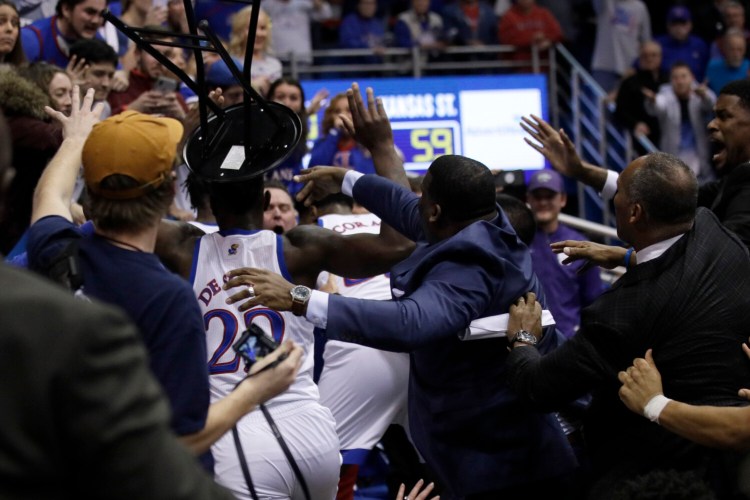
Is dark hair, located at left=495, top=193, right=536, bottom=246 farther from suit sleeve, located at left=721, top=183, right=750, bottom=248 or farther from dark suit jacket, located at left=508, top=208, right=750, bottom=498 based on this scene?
dark suit jacket, located at left=508, top=208, right=750, bottom=498

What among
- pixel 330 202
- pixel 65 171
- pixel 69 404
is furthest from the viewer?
pixel 330 202

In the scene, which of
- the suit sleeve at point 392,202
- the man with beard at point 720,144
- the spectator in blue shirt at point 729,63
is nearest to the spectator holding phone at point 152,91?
the suit sleeve at point 392,202

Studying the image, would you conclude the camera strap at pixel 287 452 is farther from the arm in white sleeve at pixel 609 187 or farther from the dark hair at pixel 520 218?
the dark hair at pixel 520 218

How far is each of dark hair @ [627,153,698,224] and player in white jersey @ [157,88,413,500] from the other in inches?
42.8

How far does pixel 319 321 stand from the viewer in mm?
3900

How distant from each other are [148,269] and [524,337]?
170 centimetres

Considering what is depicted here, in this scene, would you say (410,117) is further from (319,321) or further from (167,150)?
(167,150)

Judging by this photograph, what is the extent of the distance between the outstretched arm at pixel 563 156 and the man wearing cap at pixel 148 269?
2.49m

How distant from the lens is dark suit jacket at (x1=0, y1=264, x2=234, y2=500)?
5.92 feet

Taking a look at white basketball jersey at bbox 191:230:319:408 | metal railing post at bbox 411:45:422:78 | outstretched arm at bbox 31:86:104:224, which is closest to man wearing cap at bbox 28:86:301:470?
outstretched arm at bbox 31:86:104:224

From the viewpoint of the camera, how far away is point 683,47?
531 inches

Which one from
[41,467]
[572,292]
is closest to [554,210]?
[572,292]

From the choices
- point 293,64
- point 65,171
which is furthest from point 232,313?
point 293,64

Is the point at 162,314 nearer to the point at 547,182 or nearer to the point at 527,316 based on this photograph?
the point at 527,316
